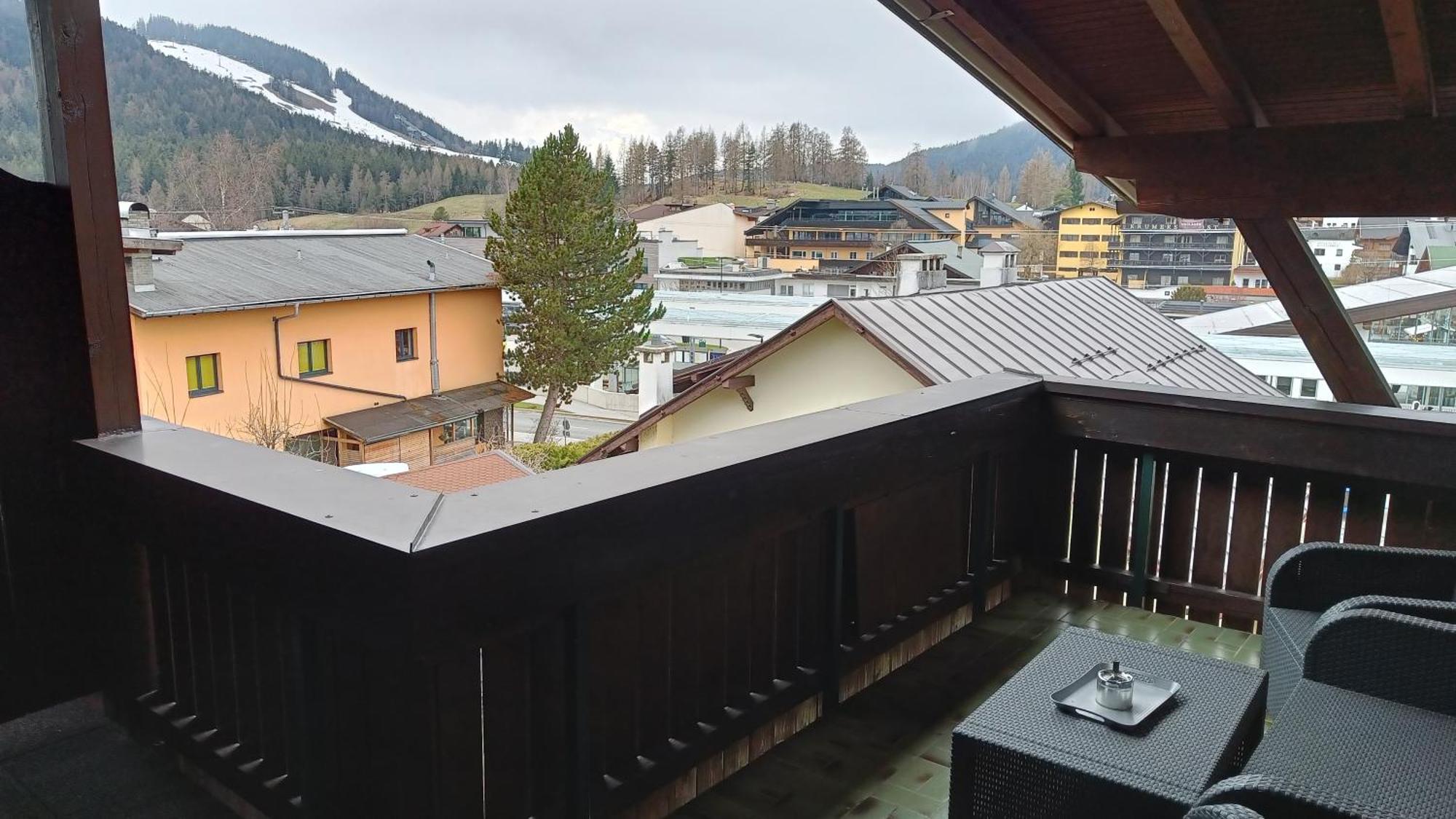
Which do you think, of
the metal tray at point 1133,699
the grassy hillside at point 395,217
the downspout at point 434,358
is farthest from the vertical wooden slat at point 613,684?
the downspout at point 434,358

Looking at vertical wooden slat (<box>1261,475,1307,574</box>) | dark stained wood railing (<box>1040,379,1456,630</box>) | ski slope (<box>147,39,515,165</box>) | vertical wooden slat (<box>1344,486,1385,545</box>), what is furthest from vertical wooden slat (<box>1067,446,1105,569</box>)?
ski slope (<box>147,39,515,165</box>)

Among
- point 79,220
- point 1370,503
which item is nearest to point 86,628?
point 79,220

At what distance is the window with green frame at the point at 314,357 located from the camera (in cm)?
1616

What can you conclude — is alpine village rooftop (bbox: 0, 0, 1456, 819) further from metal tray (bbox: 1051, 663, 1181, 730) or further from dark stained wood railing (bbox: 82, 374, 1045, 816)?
metal tray (bbox: 1051, 663, 1181, 730)

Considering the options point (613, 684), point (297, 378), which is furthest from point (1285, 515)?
point (297, 378)

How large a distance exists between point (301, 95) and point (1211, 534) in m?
20.2

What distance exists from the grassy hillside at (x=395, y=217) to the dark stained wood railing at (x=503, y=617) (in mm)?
15037

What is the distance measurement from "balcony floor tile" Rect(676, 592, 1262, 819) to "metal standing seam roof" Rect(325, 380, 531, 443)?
45.4 ft

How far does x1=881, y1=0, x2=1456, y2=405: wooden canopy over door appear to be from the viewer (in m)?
2.89

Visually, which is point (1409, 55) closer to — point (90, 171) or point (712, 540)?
point (712, 540)

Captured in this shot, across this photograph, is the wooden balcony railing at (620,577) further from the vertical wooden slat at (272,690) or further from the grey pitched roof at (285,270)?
the grey pitched roof at (285,270)

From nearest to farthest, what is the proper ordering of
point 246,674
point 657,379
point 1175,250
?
point 246,674 → point 1175,250 → point 657,379

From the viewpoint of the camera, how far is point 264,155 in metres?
15.1

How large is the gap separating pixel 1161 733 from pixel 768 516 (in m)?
0.92
